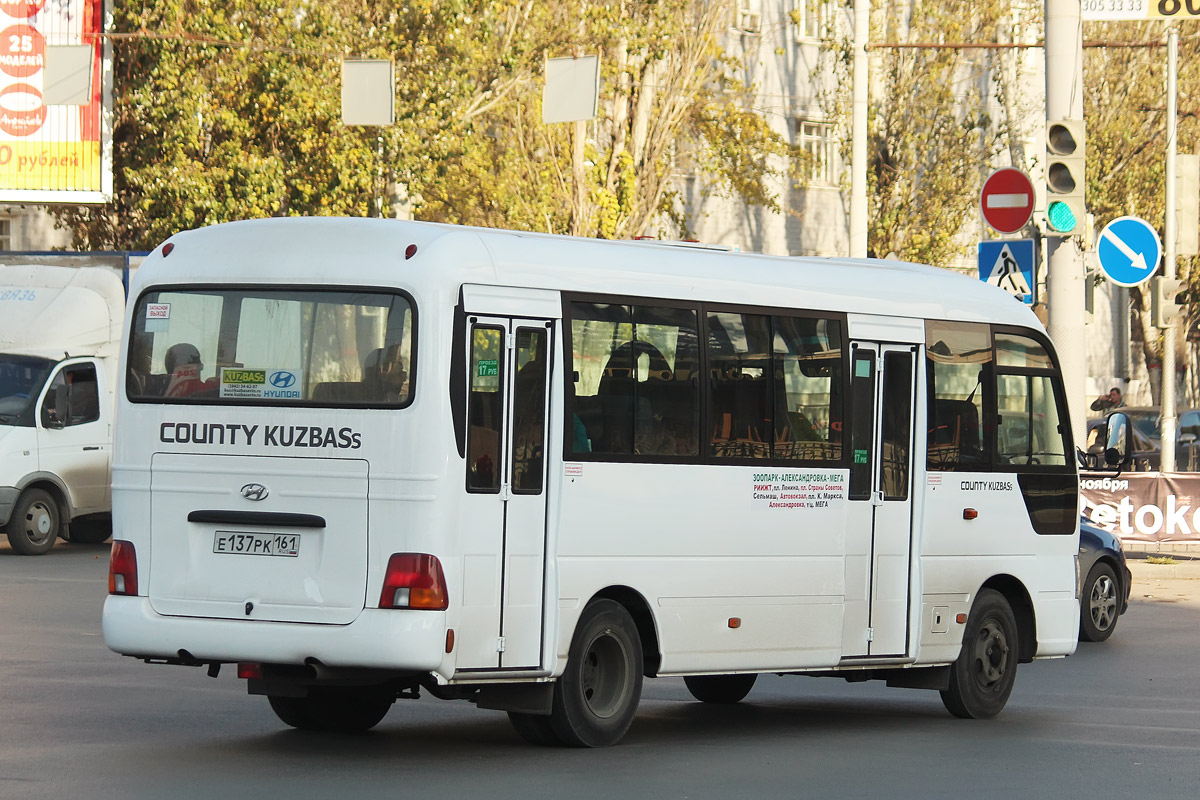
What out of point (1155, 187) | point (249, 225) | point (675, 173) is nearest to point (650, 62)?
point (675, 173)

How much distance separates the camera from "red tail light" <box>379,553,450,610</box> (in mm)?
9883

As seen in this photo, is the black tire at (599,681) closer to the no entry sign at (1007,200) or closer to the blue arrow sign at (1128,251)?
the no entry sign at (1007,200)

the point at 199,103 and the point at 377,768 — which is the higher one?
the point at 199,103

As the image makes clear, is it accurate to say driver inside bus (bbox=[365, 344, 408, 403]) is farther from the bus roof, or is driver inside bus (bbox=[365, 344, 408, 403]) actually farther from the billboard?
the billboard

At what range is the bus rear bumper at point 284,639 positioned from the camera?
9.82 m

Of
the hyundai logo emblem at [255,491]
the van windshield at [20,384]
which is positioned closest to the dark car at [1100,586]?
the hyundai logo emblem at [255,491]

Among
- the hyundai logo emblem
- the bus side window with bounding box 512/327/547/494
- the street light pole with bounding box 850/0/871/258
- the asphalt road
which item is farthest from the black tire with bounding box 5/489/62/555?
the bus side window with bounding box 512/327/547/494

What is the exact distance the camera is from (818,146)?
1980 inches

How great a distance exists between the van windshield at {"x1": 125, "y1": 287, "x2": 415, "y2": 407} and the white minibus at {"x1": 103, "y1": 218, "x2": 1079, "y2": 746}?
0.5 inches

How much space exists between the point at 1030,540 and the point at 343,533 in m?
5.09

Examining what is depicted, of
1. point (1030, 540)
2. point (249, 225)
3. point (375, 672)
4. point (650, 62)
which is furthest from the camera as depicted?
point (650, 62)

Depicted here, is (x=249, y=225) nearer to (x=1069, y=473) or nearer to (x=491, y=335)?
(x=491, y=335)

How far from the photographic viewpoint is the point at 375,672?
10.0 metres

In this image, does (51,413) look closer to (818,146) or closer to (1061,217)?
(1061,217)
